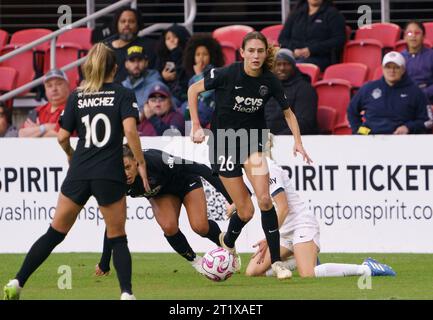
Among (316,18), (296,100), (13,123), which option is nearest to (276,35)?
(316,18)

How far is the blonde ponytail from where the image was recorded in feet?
32.5

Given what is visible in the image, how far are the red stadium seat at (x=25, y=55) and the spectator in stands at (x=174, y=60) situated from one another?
7.64 feet

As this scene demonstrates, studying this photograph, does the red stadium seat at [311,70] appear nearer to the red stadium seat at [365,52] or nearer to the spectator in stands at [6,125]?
the red stadium seat at [365,52]

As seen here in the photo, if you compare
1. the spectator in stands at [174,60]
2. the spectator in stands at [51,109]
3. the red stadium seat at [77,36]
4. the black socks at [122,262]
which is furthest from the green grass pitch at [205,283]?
the red stadium seat at [77,36]

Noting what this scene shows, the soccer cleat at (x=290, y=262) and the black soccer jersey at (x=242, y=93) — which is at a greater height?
the black soccer jersey at (x=242, y=93)

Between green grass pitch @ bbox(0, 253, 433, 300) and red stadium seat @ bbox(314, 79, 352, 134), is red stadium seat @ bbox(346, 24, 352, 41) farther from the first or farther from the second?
green grass pitch @ bbox(0, 253, 433, 300)

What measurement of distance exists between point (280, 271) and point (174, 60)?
5.59 meters

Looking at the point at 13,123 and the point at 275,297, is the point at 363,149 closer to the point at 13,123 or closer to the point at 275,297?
the point at 275,297

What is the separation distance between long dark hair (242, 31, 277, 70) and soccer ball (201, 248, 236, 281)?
170 centimetres

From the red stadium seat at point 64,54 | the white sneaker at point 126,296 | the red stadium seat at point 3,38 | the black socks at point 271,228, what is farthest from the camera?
the red stadium seat at point 3,38

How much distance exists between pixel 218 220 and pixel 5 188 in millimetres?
2365

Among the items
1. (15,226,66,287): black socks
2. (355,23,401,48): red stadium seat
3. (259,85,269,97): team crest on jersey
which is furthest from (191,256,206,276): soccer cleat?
(355,23,401,48): red stadium seat

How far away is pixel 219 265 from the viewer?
11.7 meters

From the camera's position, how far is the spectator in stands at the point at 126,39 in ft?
55.4
